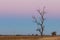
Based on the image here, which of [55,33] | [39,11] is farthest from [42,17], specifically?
[55,33]

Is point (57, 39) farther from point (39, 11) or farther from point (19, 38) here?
point (39, 11)

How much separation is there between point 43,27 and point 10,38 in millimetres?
10479

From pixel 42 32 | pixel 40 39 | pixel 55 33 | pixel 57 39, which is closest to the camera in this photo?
pixel 40 39

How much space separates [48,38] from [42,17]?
9.47 m

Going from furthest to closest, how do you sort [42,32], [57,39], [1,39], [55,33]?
1. [42,32]
2. [55,33]
3. [57,39]
4. [1,39]

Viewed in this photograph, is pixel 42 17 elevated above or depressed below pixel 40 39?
above

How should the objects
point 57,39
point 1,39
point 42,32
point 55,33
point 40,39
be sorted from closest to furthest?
1. point 1,39
2. point 40,39
3. point 57,39
4. point 55,33
5. point 42,32

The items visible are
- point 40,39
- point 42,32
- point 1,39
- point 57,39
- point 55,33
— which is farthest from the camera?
point 42,32

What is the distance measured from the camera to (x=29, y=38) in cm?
2020

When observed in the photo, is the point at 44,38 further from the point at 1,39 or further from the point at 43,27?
the point at 43,27

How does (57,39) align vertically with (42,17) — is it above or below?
below

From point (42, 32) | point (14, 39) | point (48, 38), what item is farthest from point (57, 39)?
point (42, 32)

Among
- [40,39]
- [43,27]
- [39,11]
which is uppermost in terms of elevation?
[39,11]

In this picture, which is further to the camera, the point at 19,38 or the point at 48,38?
the point at 48,38
